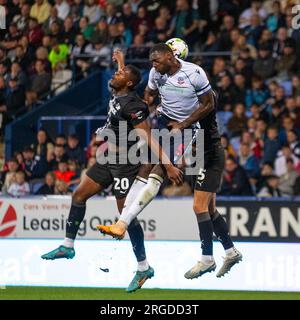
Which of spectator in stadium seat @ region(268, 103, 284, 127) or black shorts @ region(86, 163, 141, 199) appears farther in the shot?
spectator in stadium seat @ region(268, 103, 284, 127)

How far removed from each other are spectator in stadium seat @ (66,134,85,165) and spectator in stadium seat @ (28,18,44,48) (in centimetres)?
371

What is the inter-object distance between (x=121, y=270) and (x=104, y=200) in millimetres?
4267

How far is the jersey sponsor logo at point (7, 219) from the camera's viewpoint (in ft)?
67.3

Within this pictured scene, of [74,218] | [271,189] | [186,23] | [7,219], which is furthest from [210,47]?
[74,218]

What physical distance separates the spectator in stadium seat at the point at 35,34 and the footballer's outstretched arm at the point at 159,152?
11448 mm

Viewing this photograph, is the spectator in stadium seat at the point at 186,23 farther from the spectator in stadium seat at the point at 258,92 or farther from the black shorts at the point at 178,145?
the black shorts at the point at 178,145

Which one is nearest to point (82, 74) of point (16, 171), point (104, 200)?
point (16, 171)

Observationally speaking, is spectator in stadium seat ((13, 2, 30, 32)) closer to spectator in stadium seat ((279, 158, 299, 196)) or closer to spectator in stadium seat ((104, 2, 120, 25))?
spectator in stadium seat ((104, 2, 120, 25))

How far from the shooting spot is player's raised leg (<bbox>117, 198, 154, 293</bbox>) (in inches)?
598

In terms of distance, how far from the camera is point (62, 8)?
85.7 ft

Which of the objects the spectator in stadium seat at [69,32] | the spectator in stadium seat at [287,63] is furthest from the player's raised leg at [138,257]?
the spectator in stadium seat at [69,32]

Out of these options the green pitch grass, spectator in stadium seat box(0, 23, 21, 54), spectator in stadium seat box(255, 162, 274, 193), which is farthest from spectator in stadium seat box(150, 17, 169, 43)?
the green pitch grass

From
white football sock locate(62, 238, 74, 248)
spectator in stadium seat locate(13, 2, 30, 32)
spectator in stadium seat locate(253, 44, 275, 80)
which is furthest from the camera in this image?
spectator in stadium seat locate(13, 2, 30, 32)

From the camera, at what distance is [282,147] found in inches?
845
